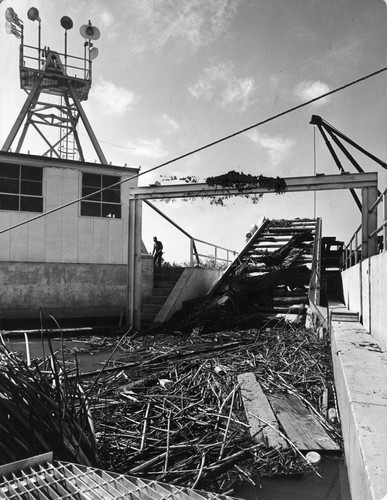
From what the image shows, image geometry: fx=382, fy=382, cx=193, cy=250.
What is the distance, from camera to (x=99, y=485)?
174 centimetres

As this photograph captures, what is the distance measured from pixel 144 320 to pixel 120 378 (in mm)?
7132

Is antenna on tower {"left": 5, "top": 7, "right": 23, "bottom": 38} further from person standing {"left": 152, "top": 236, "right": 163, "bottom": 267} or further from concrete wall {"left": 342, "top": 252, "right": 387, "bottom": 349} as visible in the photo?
person standing {"left": 152, "top": 236, "right": 163, "bottom": 267}

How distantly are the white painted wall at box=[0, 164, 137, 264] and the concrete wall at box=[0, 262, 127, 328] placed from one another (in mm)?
299

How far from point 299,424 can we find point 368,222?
6907 mm

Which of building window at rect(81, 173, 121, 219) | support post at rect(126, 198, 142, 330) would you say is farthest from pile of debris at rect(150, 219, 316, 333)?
building window at rect(81, 173, 121, 219)

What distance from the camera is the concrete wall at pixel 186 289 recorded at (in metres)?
12.9

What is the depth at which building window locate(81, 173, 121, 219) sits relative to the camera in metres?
13.8

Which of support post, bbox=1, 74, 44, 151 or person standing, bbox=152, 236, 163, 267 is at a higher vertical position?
support post, bbox=1, 74, 44, 151

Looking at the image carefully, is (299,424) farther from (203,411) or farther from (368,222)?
(368,222)

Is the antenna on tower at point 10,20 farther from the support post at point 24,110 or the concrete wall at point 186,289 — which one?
the support post at point 24,110

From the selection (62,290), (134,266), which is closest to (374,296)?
(134,266)

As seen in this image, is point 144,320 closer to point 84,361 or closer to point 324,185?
point 84,361

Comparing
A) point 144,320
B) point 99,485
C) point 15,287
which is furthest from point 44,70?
point 99,485

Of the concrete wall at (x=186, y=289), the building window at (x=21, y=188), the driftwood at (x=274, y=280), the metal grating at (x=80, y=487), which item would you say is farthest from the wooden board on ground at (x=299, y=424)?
the building window at (x=21, y=188)
